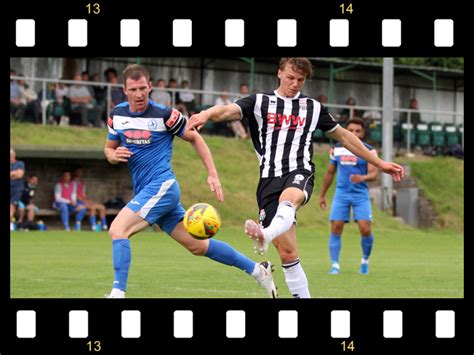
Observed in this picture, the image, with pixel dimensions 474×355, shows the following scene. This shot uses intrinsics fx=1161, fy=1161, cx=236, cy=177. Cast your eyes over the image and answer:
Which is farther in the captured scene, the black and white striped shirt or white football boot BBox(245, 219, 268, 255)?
the black and white striped shirt

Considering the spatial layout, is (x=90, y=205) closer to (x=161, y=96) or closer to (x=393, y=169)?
(x=161, y=96)

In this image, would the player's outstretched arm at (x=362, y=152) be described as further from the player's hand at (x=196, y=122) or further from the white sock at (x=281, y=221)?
the player's hand at (x=196, y=122)

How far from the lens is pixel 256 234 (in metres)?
10.4

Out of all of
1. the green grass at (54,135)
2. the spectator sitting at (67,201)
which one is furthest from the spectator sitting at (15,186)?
the green grass at (54,135)

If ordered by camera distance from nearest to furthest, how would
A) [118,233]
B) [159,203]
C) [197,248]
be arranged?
[118,233]
[159,203]
[197,248]

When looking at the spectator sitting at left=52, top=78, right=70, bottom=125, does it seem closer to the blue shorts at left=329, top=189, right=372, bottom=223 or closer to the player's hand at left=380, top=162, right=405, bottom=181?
the blue shorts at left=329, top=189, right=372, bottom=223

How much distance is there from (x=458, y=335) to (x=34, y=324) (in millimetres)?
3589

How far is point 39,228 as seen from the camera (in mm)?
30547

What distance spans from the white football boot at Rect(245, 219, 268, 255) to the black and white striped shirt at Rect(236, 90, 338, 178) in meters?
1.31

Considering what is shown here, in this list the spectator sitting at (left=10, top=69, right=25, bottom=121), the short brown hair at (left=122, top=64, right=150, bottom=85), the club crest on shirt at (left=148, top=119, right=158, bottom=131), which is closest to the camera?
the short brown hair at (left=122, top=64, right=150, bottom=85)

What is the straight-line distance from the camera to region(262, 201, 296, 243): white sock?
10.7 metres

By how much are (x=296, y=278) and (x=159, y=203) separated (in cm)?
172

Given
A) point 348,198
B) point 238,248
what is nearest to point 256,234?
point 348,198

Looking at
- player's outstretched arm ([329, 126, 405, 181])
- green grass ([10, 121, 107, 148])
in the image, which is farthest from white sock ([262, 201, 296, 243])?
green grass ([10, 121, 107, 148])
